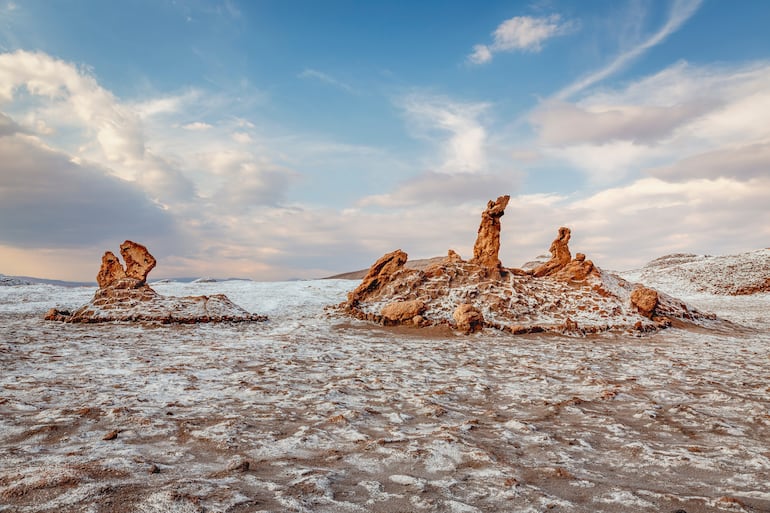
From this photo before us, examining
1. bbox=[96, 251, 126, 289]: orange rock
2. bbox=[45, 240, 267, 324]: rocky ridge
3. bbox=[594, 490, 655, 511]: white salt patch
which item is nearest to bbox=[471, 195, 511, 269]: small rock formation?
bbox=[45, 240, 267, 324]: rocky ridge

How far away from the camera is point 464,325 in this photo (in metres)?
17.8

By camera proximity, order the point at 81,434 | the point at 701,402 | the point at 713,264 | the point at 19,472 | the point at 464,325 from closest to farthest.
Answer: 1. the point at 19,472
2. the point at 81,434
3. the point at 701,402
4. the point at 464,325
5. the point at 713,264

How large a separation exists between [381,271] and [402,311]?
4119 mm

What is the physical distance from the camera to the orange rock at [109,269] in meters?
22.3

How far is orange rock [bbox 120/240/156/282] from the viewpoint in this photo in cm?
2203

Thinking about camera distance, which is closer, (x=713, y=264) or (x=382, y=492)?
(x=382, y=492)

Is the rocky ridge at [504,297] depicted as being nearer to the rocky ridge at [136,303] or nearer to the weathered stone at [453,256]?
the weathered stone at [453,256]

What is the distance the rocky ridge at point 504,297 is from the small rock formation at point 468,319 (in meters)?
0.04

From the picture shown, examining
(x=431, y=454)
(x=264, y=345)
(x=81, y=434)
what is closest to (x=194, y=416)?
(x=81, y=434)

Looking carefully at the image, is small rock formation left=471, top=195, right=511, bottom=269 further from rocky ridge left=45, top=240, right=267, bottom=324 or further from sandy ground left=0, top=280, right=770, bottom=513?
rocky ridge left=45, top=240, right=267, bottom=324

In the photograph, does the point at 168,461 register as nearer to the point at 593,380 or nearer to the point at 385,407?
the point at 385,407

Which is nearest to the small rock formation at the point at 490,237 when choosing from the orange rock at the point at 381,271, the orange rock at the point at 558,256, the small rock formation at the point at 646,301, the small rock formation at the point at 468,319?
the orange rock at the point at 558,256

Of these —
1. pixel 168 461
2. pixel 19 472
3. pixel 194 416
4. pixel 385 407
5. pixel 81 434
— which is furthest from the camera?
pixel 385 407

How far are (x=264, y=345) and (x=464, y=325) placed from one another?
8058 millimetres
